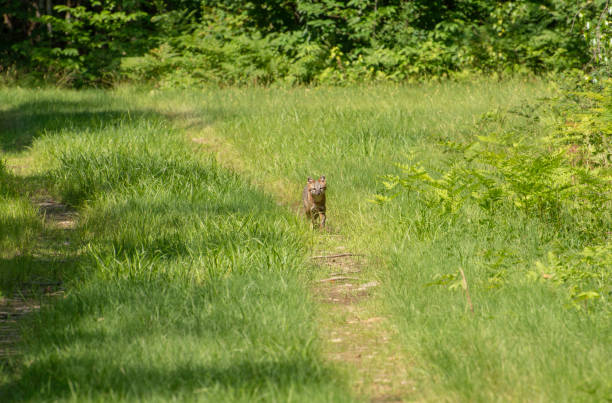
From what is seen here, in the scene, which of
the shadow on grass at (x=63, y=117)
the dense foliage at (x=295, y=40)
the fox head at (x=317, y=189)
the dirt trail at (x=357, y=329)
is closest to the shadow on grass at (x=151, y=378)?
the dirt trail at (x=357, y=329)

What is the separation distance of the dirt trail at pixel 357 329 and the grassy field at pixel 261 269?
0.29 feet

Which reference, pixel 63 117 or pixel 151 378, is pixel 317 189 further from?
pixel 63 117

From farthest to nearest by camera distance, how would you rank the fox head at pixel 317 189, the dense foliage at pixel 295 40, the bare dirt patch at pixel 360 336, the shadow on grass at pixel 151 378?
the dense foliage at pixel 295 40, the fox head at pixel 317 189, the bare dirt patch at pixel 360 336, the shadow on grass at pixel 151 378

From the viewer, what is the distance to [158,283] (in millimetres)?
5098

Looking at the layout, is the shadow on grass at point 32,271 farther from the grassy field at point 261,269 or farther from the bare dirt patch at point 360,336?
the bare dirt patch at point 360,336

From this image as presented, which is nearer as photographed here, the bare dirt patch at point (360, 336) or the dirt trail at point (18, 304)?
the bare dirt patch at point (360, 336)

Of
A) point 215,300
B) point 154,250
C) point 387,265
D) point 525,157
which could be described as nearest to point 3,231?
point 154,250

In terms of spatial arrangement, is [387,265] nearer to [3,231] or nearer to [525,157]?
[525,157]

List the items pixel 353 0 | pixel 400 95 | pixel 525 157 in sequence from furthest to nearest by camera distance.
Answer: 1. pixel 353 0
2. pixel 400 95
3. pixel 525 157

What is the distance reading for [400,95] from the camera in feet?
48.1

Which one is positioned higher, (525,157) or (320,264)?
(525,157)

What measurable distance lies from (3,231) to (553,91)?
370 inches

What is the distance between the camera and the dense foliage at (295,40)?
755 inches

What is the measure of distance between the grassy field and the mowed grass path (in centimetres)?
2
